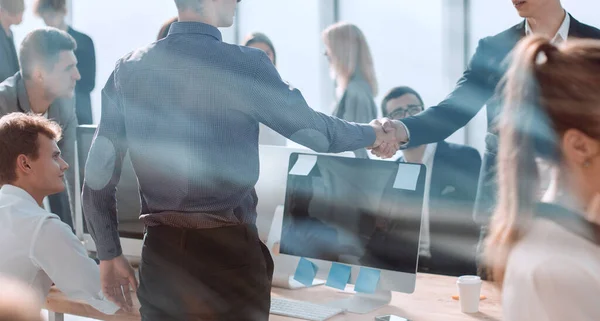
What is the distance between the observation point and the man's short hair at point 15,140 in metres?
2.38

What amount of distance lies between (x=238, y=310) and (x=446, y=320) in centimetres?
58

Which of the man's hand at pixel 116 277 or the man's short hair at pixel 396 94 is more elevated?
the man's short hair at pixel 396 94

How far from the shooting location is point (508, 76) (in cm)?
122

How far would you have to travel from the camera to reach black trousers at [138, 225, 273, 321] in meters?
1.72

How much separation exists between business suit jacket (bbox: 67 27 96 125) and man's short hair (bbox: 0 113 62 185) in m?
2.10

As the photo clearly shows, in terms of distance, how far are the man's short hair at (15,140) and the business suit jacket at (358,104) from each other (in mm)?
2191

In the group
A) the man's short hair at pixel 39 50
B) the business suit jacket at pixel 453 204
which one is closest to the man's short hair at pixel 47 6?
the man's short hair at pixel 39 50

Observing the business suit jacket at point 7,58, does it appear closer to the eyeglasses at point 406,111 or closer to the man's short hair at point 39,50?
the man's short hair at point 39,50

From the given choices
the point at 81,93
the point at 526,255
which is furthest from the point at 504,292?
the point at 81,93

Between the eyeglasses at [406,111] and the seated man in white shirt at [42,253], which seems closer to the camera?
the seated man in white shirt at [42,253]

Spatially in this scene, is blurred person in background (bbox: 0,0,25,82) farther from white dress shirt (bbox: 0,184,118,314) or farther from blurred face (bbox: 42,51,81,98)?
white dress shirt (bbox: 0,184,118,314)

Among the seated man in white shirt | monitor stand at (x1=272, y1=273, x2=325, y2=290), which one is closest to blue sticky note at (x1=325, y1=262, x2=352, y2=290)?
monitor stand at (x1=272, y1=273, x2=325, y2=290)

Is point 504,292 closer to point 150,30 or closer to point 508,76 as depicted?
point 508,76

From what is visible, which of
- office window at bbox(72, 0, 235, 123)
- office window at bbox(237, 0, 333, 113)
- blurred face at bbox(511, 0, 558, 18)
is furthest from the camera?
office window at bbox(72, 0, 235, 123)
